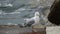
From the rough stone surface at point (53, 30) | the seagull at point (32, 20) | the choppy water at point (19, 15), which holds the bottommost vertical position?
the rough stone surface at point (53, 30)

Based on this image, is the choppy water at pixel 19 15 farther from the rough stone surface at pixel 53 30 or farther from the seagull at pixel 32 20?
the rough stone surface at pixel 53 30

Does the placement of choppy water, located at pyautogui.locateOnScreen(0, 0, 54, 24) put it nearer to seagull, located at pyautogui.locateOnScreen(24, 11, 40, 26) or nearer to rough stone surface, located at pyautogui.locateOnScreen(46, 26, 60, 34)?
seagull, located at pyautogui.locateOnScreen(24, 11, 40, 26)

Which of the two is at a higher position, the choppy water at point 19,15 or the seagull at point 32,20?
the choppy water at point 19,15

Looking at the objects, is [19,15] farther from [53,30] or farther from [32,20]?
[53,30]

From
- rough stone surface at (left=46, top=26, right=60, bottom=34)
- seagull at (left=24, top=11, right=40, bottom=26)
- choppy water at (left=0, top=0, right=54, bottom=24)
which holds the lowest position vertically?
rough stone surface at (left=46, top=26, right=60, bottom=34)

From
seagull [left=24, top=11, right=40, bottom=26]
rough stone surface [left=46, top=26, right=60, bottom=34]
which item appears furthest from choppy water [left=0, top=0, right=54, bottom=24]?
rough stone surface [left=46, top=26, right=60, bottom=34]

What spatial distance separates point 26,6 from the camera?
1337 mm

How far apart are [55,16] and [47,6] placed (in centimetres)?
17

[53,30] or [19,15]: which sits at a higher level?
[19,15]

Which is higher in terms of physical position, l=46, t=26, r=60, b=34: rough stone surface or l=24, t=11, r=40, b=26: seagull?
l=24, t=11, r=40, b=26: seagull

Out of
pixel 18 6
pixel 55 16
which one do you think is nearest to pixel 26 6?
pixel 18 6

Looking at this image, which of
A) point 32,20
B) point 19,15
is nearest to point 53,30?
point 32,20

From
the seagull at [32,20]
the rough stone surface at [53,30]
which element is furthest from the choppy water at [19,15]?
the rough stone surface at [53,30]

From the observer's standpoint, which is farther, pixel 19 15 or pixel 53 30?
pixel 19 15
